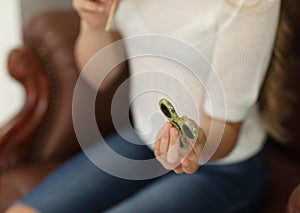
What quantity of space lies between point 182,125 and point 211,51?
8.3 inches

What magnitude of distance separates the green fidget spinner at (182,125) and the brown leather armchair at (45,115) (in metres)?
0.39

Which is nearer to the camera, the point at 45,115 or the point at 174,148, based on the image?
the point at 174,148

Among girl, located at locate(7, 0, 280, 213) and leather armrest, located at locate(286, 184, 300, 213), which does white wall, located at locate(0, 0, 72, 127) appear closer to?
girl, located at locate(7, 0, 280, 213)

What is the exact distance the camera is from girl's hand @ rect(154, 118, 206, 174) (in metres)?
0.66

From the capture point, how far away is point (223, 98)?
815 millimetres

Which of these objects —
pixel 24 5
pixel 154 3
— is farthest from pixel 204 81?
pixel 24 5

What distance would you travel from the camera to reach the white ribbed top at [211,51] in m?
0.78

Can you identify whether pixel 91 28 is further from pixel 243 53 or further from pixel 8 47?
pixel 8 47

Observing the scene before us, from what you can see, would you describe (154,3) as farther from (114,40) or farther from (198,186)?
(198,186)

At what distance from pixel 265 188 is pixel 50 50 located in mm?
482

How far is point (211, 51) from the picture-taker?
32.8 inches

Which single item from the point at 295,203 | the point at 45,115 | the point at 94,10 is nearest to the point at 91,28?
the point at 94,10

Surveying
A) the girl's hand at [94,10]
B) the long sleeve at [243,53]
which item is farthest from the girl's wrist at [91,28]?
the long sleeve at [243,53]

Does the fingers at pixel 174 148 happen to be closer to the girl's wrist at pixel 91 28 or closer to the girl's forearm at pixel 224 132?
the girl's forearm at pixel 224 132
